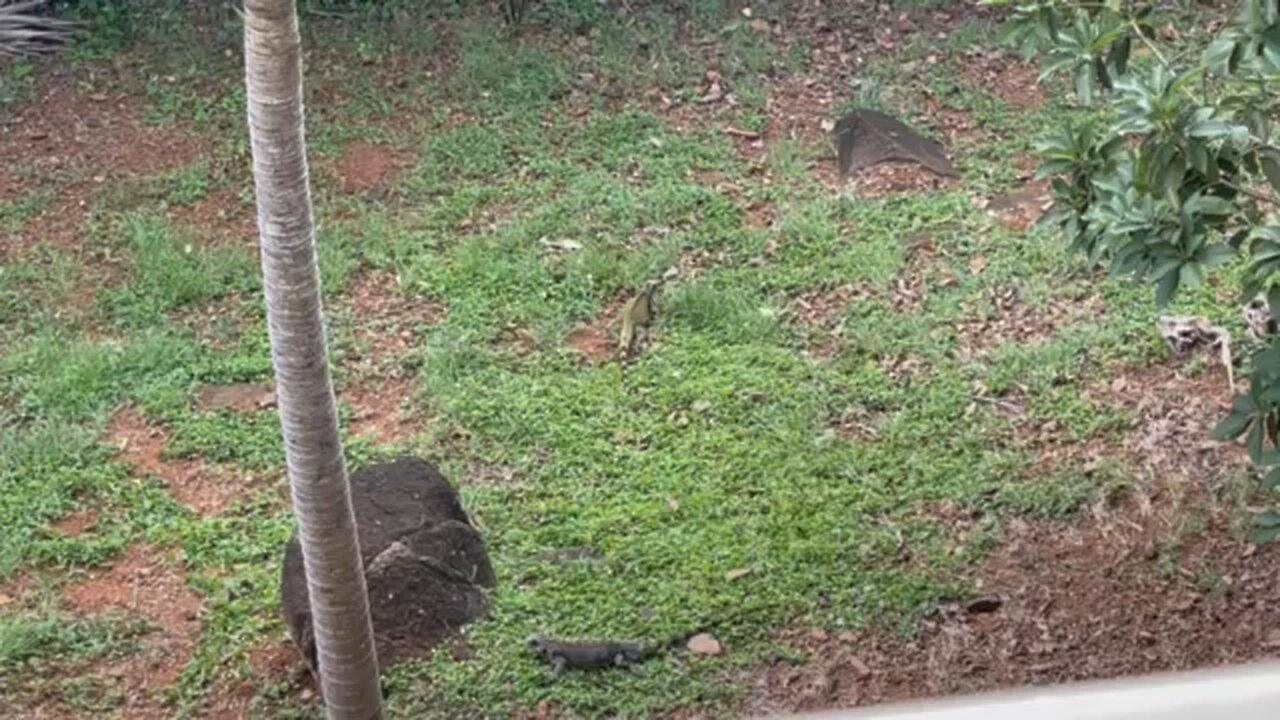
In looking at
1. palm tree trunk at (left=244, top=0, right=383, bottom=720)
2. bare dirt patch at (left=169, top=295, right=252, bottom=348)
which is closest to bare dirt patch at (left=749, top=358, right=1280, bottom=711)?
palm tree trunk at (left=244, top=0, right=383, bottom=720)

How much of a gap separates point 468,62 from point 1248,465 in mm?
3533

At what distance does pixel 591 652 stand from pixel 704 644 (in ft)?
0.86

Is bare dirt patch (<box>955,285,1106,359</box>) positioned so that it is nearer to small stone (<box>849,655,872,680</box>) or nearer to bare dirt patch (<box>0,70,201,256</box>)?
small stone (<box>849,655,872,680</box>)

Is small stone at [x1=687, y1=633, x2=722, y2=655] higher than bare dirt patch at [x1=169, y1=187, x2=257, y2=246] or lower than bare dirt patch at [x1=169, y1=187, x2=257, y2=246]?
lower

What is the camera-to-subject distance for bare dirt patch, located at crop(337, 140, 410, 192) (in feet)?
20.1

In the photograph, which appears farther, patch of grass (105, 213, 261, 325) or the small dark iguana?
patch of grass (105, 213, 261, 325)

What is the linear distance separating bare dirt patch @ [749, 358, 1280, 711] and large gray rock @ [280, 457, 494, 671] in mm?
721

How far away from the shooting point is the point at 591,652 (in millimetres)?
3844

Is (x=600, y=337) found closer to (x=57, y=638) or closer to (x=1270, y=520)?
(x=57, y=638)

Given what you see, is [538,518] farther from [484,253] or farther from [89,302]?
[89,302]

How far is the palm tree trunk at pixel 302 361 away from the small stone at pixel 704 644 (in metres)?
0.89

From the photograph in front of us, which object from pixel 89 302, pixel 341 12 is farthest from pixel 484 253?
pixel 341 12

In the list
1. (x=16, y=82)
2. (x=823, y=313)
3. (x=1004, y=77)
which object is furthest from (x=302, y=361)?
(x=1004, y=77)

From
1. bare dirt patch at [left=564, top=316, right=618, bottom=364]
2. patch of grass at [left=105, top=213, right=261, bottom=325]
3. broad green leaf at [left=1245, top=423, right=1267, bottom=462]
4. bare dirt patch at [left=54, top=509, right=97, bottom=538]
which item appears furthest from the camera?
patch of grass at [left=105, top=213, right=261, bottom=325]
